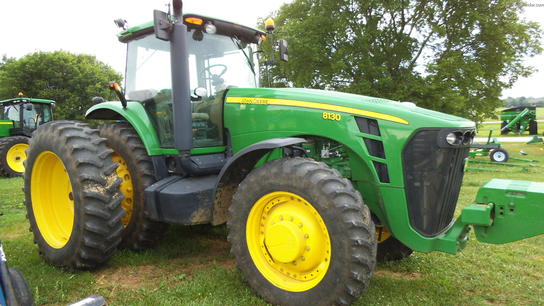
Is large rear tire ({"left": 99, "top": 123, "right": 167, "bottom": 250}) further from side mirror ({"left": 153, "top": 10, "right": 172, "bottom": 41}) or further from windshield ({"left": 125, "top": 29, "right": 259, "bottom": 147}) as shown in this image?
side mirror ({"left": 153, "top": 10, "right": 172, "bottom": 41})

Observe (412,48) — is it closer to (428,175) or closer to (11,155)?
(428,175)

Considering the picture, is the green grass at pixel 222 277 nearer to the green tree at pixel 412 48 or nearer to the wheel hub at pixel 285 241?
the wheel hub at pixel 285 241

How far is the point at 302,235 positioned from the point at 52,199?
9.28ft

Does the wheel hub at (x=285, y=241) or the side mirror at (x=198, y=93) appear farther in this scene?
the side mirror at (x=198, y=93)

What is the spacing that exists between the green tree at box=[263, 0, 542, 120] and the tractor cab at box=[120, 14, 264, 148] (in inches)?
375

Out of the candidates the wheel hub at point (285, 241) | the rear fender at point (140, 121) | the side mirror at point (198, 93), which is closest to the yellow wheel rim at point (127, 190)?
the rear fender at point (140, 121)

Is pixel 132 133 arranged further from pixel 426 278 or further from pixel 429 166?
pixel 426 278

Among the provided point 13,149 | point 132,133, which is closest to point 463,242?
point 132,133

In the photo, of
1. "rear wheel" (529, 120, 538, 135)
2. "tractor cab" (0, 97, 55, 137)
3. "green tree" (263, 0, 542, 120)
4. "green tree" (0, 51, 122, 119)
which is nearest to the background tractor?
"rear wheel" (529, 120, 538, 135)

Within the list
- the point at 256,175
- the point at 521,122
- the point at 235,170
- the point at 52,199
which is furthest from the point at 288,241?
the point at 521,122

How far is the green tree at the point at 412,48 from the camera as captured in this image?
42.3 feet

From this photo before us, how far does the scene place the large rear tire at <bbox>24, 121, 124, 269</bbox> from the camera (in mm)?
3240

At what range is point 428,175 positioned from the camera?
276cm

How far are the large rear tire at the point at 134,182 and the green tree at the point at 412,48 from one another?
10.2 m
